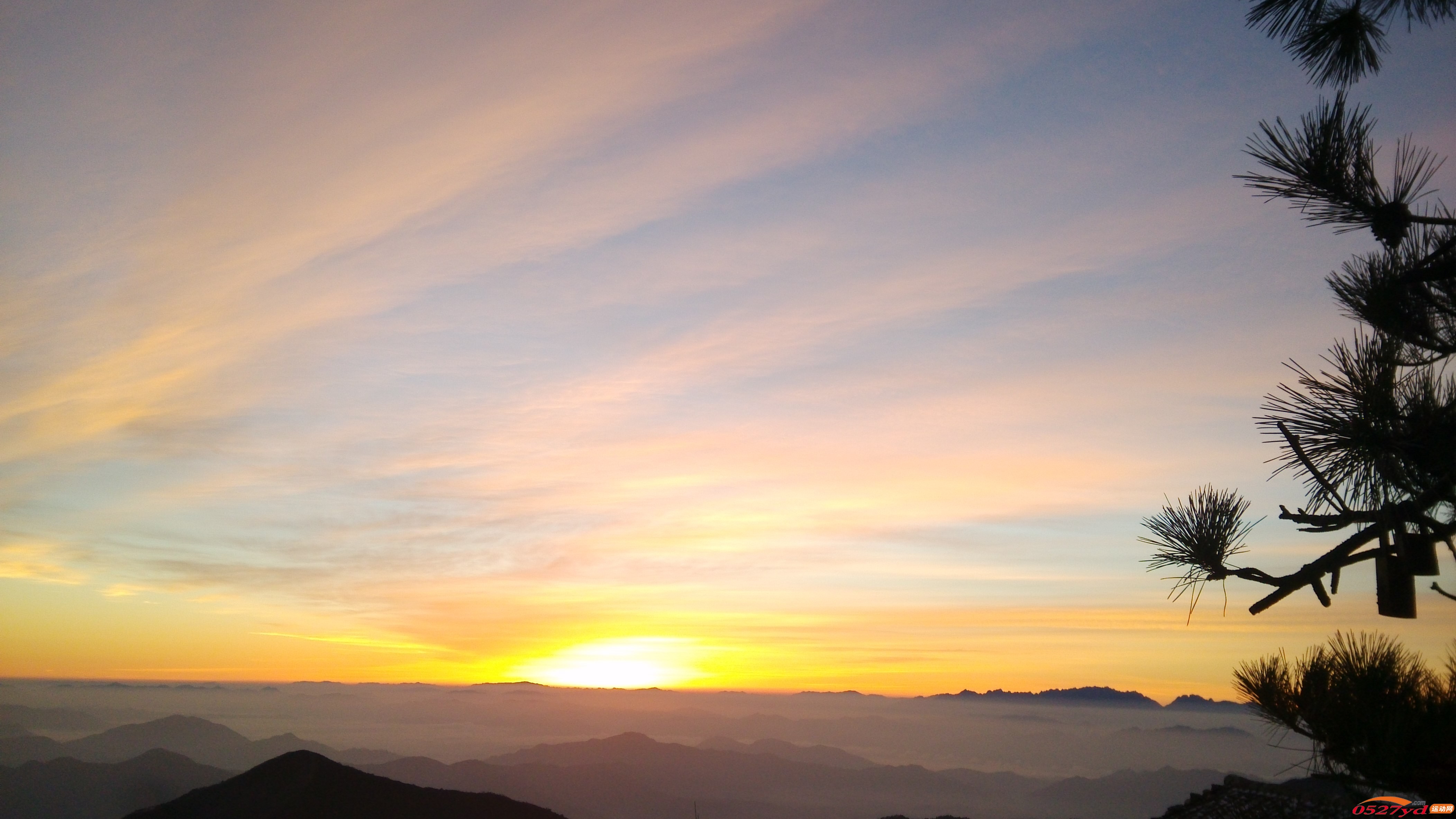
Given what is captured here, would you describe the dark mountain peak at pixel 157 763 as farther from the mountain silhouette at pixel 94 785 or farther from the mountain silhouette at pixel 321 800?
the mountain silhouette at pixel 321 800

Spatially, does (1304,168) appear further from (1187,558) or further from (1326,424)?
(1187,558)

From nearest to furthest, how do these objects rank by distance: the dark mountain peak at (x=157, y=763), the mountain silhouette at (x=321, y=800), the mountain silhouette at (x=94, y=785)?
the mountain silhouette at (x=321, y=800) → the mountain silhouette at (x=94, y=785) → the dark mountain peak at (x=157, y=763)

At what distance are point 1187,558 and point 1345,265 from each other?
2.24 m

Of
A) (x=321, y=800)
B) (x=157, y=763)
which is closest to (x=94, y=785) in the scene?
(x=157, y=763)

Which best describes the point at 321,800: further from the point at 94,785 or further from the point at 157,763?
the point at 157,763

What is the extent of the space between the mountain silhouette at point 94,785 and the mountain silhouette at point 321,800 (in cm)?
14936

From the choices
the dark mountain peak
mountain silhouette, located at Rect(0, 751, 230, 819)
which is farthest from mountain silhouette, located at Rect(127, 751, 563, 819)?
the dark mountain peak

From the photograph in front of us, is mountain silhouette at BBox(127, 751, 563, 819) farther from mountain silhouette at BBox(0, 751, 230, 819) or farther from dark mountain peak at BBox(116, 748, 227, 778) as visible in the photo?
dark mountain peak at BBox(116, 748, 227, 778)

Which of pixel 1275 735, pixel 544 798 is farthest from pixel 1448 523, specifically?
pixel 544 798

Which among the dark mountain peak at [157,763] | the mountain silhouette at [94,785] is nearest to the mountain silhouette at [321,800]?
the mountain silhouette at [94,785]

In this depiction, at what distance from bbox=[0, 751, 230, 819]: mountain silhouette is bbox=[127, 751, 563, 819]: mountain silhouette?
→ 149 m

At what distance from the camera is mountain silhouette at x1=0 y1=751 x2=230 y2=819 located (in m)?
152

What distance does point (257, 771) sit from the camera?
36656 millimetres

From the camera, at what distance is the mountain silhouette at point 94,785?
151500mm
